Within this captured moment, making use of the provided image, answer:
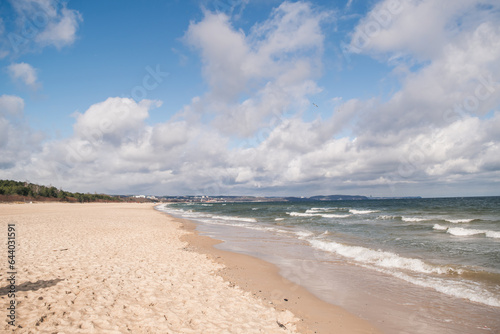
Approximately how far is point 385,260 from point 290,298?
7.04 metres

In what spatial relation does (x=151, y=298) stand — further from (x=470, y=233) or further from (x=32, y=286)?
(x=470, y=233)

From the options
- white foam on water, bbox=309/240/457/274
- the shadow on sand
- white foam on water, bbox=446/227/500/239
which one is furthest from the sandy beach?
white foam on water, bbox=446/227/500/239

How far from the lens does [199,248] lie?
1527cm

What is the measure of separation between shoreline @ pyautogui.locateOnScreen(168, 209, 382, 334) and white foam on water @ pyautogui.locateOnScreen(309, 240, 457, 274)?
15.9 feet

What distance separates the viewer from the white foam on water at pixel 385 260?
35.8 ft

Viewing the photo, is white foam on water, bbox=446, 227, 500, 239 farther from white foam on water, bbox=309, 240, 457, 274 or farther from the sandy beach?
the sandy beach

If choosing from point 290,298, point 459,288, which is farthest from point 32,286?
point 459,288

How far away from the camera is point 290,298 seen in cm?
777

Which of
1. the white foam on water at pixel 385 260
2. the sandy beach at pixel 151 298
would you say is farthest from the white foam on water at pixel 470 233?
the sandy beach at pixel 151 298

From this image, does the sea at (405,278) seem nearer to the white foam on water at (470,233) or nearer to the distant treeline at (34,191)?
the white foam on water at (470,233)

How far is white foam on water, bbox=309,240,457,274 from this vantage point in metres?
10.9

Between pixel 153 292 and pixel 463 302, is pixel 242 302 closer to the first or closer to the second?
pixel 153 292

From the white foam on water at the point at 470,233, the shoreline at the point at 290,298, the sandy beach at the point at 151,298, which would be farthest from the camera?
the white foam on water at the point at 470,233

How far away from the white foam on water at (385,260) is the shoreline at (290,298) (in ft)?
15.9
